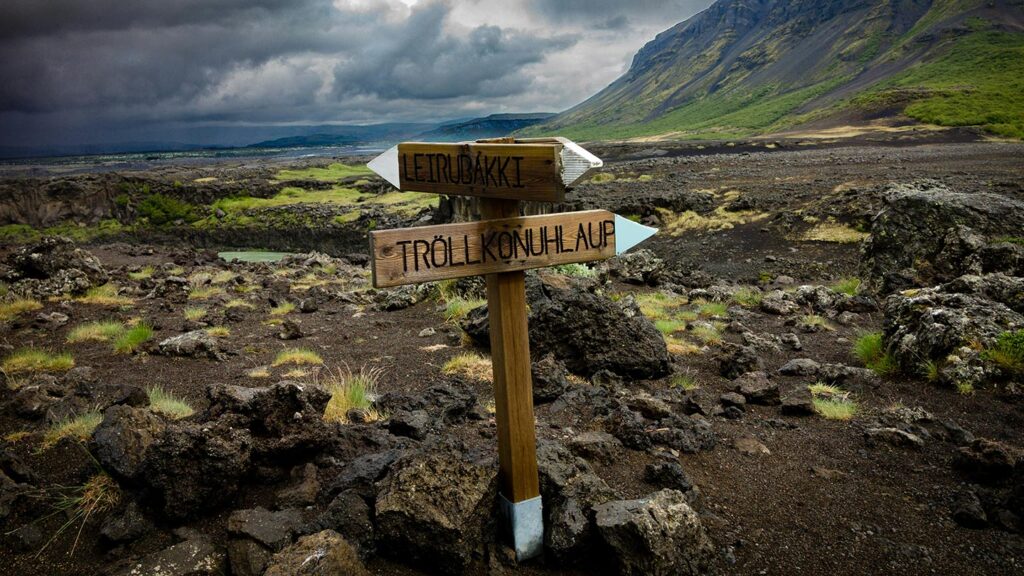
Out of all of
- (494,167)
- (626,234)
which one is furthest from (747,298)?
(494,167)

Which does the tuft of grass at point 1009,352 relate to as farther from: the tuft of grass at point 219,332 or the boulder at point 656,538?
the tuft of grass at point 219,332

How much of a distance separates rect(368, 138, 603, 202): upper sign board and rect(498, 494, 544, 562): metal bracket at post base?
193cm

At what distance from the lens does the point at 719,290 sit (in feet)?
50.6

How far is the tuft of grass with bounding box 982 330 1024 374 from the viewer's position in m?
6.92

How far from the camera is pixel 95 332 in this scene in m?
9.62

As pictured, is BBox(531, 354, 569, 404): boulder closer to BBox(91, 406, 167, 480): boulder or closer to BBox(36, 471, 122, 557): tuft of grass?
BBox(91, 406, 167, 480): boulder

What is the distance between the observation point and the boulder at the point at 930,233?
1202cm

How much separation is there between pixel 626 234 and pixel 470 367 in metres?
4.25

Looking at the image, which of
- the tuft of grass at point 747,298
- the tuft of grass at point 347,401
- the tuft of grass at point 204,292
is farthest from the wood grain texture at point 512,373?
the tuft of grass at point 204,292

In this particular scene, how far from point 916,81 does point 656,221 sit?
370 feet

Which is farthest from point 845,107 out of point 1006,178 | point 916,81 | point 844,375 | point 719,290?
point 844,375

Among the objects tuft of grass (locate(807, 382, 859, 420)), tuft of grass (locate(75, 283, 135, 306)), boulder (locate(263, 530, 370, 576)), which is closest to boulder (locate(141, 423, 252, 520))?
boulder (locate(263, 530, 370, 576))

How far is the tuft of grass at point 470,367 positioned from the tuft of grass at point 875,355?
5022mm

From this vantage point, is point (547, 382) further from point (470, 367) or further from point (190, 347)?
point (190, 347)
